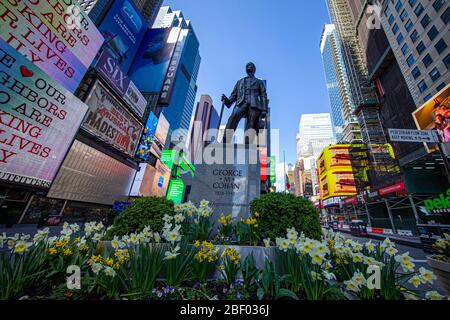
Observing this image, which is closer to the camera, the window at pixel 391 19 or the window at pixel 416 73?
the window at pixel 416 73

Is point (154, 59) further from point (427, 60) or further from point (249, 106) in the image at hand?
point (427, 60)

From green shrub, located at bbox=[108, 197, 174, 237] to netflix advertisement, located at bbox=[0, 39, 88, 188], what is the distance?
21.5m

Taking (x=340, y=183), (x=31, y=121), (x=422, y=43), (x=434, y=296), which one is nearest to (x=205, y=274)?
(x=434, y=296)

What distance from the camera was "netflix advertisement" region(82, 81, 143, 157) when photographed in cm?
2675

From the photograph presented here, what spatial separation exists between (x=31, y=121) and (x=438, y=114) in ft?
141

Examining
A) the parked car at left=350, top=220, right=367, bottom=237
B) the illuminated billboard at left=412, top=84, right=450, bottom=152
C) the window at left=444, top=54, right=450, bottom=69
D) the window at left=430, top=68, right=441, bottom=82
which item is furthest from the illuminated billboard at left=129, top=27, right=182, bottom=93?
the window at left=444, top=54, right=450, bottom=69

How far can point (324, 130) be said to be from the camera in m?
135

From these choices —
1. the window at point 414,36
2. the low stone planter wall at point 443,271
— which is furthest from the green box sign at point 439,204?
the window at point 414,36

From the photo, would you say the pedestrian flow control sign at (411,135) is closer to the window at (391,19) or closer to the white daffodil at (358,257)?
the white daffodil at (358,257)

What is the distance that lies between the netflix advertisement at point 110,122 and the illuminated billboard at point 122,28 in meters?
13.0

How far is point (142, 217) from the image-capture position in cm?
383

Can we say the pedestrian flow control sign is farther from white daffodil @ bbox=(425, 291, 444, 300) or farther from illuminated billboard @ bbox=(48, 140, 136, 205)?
illuminated billboard @ bbox=(48, 140, 136, 205)

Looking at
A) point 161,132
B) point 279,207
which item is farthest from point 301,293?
point 161,132

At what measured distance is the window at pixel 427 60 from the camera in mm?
25606
